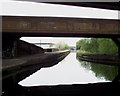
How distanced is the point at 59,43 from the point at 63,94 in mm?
101028

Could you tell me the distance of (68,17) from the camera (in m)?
17.8

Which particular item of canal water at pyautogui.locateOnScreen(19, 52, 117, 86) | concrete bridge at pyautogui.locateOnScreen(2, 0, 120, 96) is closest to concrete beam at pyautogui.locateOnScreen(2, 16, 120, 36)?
concrete bridge at pyautogui.locateOnScreen(2, 0, 120, 96)

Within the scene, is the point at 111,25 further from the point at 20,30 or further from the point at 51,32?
the point at 20,30

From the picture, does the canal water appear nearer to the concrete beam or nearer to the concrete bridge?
the concrete bridge

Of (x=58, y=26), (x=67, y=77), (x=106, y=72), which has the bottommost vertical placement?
(x=106, y=72)

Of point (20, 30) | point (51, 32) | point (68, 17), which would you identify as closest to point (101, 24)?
point (68, 17)

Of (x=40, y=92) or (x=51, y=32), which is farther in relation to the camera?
(x=51, y=32)

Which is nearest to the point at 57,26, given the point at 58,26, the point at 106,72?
the point at 58,26

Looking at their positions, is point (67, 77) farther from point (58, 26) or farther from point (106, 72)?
point (106, 72)

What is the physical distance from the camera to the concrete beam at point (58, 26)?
55.6 ft

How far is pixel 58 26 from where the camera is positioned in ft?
57.2

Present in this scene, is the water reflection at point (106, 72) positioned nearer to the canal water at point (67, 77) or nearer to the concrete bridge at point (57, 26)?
the canal water at point (67, 77)

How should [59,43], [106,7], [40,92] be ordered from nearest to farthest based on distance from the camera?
[40,92]
[106,7]
[59,43]

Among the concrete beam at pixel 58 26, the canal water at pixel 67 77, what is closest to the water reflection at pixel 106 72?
the canal water at pixel 67 77
